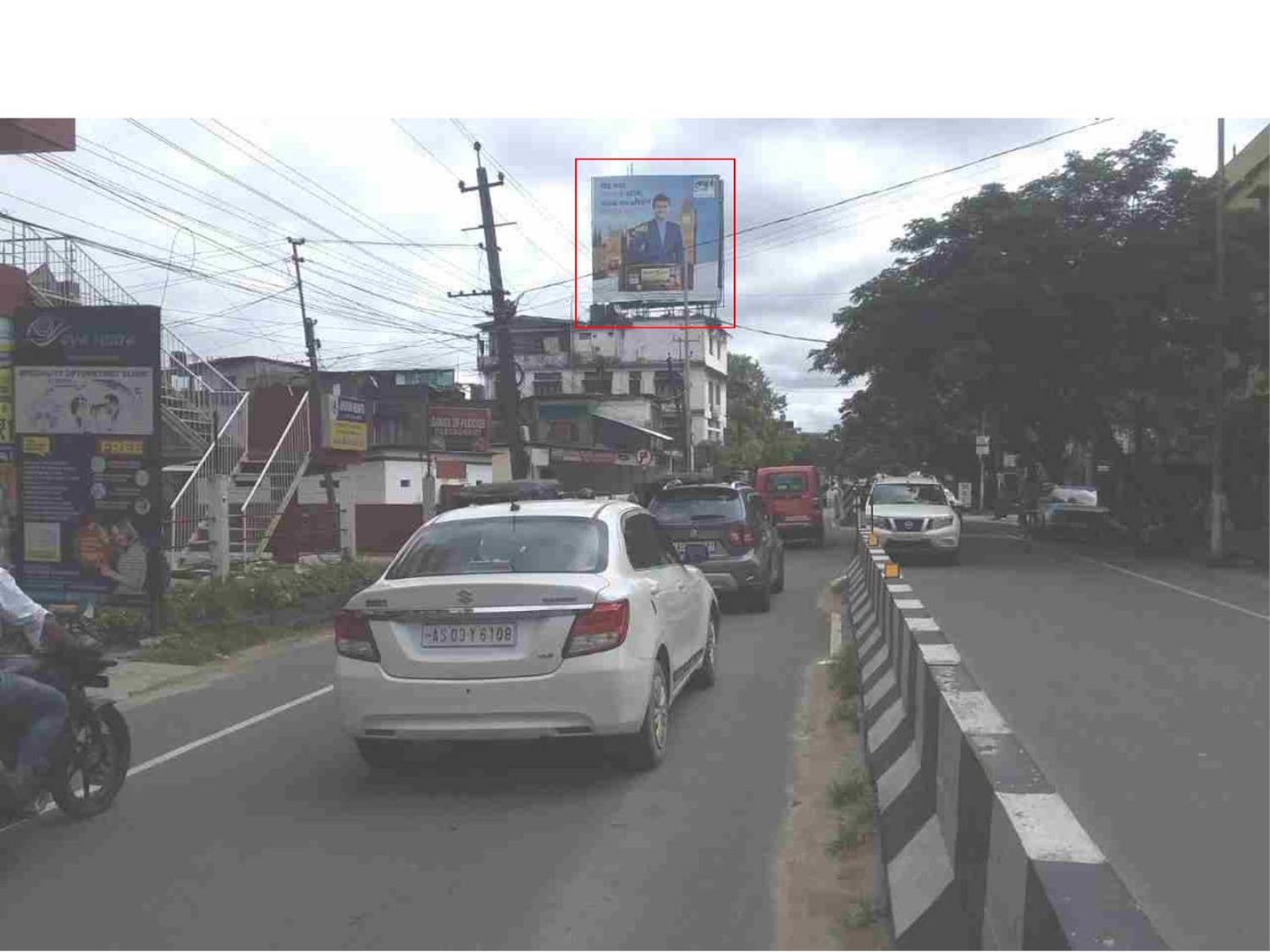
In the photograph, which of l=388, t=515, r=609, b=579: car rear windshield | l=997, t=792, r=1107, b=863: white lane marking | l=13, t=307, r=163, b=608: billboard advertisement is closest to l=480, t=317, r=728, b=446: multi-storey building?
l=13, t=307, r=163, b=608: billboard advertisement

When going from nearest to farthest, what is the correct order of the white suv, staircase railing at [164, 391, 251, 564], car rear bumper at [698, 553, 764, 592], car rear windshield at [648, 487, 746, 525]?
car rear bumper at [698, 553, 764, 592]
car rear windshield at [648, 487, 746, 525]
staircase railing at [164, 391, 251, 564]
the white suv

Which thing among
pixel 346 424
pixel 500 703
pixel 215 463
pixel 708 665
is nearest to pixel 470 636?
pixel 500 703

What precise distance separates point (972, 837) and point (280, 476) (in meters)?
18.1

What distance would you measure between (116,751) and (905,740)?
4.09 meters

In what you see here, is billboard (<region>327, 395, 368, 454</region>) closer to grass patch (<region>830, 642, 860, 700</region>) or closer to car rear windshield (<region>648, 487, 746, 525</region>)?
car rear windshield (<region>648, 487, 746, 525</region>)

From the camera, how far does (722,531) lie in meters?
13.3

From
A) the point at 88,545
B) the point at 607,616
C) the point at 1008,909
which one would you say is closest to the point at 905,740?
the point at 607,616

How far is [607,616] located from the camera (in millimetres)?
5680

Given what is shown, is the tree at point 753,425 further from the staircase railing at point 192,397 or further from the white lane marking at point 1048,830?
the white lane marking at point 1048,830

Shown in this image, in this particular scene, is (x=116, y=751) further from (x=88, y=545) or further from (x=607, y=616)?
(x=88, y=545)

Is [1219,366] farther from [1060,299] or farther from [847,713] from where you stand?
[847,713]

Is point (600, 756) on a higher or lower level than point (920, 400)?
lower

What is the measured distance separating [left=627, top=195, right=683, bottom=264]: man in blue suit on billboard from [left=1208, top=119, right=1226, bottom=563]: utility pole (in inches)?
610

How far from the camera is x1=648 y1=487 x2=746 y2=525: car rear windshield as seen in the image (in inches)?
531
